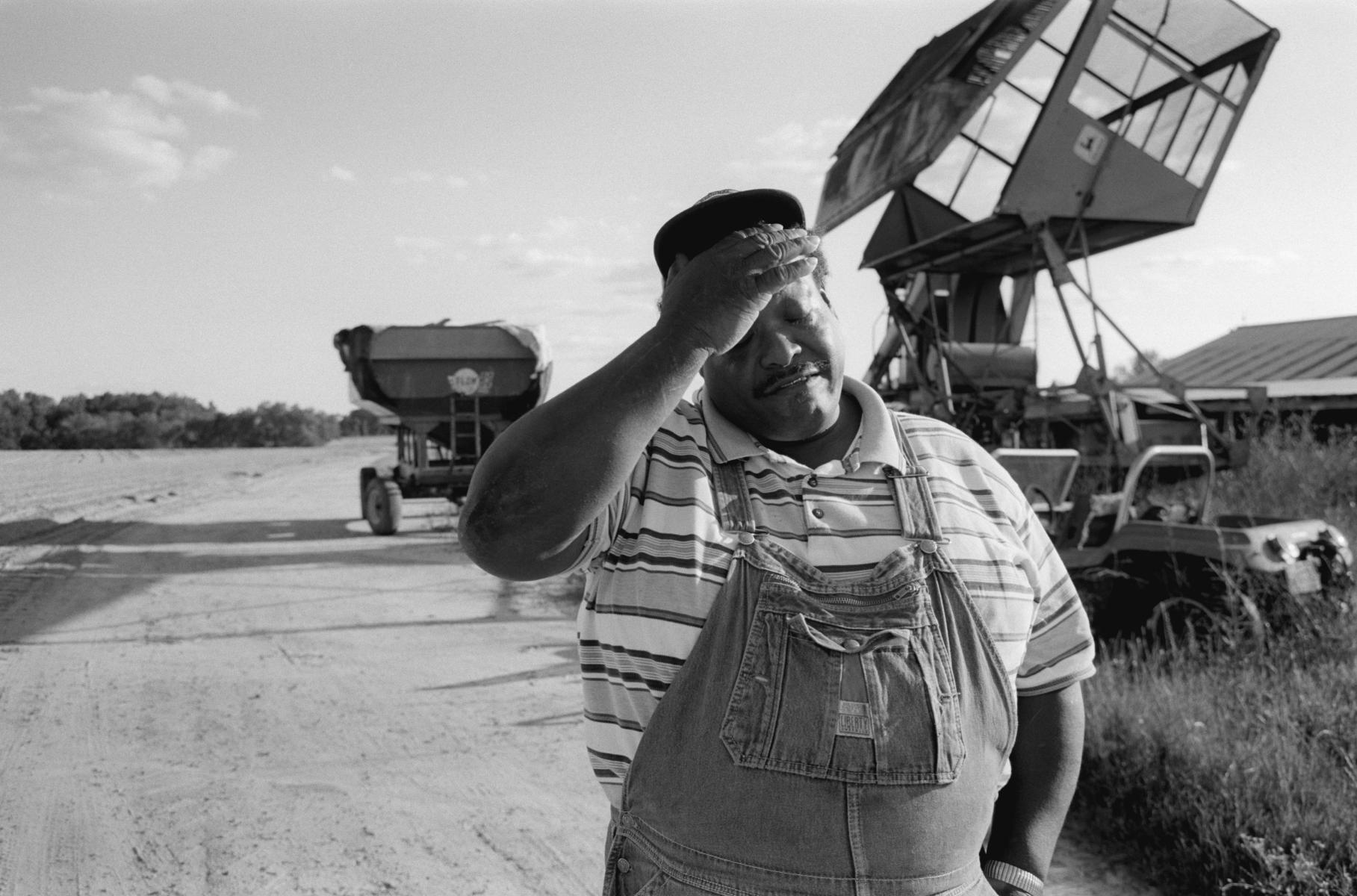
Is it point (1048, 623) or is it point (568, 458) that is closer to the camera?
point (568, 458)

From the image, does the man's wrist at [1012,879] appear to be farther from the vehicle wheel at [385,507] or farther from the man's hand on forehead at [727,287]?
the vehicle wheel at [385,507]

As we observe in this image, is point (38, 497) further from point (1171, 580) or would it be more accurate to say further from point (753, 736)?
point (753, 736)

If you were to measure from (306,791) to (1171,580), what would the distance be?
4.19 meters

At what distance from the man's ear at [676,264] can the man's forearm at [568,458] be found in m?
0.26

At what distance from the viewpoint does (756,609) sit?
152 cm

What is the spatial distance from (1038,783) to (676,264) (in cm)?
116

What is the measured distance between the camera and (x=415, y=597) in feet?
27.4

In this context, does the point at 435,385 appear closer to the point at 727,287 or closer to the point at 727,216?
the point at 727,216

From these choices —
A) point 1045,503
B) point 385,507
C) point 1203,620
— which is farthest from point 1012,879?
point 385,507

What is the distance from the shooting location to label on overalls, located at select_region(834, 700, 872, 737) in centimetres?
148

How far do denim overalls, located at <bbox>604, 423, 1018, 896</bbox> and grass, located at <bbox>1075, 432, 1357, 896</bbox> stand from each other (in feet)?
6.61

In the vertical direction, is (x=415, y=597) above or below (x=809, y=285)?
below

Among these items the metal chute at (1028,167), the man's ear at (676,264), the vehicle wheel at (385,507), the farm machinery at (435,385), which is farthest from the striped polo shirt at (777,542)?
the vehicle wheel at (385,507)

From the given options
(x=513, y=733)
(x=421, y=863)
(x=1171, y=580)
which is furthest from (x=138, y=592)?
(x=1171, y=580)
